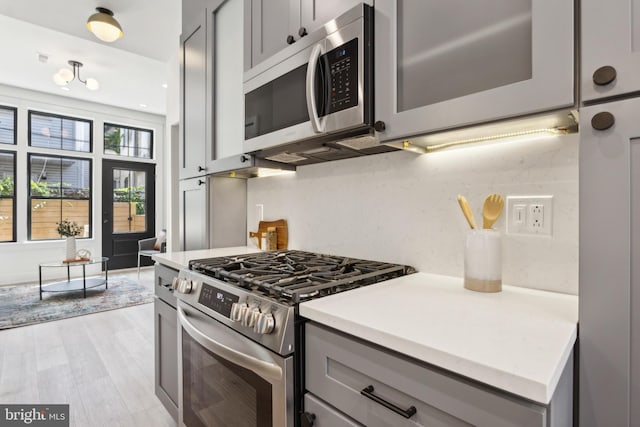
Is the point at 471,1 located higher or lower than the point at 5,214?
higher

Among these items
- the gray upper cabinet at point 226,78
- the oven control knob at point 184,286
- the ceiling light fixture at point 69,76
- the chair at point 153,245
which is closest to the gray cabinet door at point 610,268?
the oven control knob at point 184,286

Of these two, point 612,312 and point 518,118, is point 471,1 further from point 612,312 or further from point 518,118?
point 612,312

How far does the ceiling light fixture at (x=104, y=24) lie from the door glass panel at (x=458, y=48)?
9.16 ft

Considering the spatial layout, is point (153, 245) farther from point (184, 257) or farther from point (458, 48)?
point (458, 48)

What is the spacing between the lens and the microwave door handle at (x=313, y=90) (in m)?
1.20

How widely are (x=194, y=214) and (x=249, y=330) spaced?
1500 millimetres

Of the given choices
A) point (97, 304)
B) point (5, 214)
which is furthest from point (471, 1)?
point (5, 214)

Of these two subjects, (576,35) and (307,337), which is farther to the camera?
(307,337)

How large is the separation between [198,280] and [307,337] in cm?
68

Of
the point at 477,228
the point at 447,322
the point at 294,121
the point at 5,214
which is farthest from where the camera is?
the point at 5,214

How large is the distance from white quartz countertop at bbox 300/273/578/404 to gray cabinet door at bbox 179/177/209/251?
4.80 ft

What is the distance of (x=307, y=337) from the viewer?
0.92 meters

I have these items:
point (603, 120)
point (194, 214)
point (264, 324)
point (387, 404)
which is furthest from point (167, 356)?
point (603, 120)

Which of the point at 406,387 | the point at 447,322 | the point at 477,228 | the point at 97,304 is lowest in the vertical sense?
the point at 97,304
